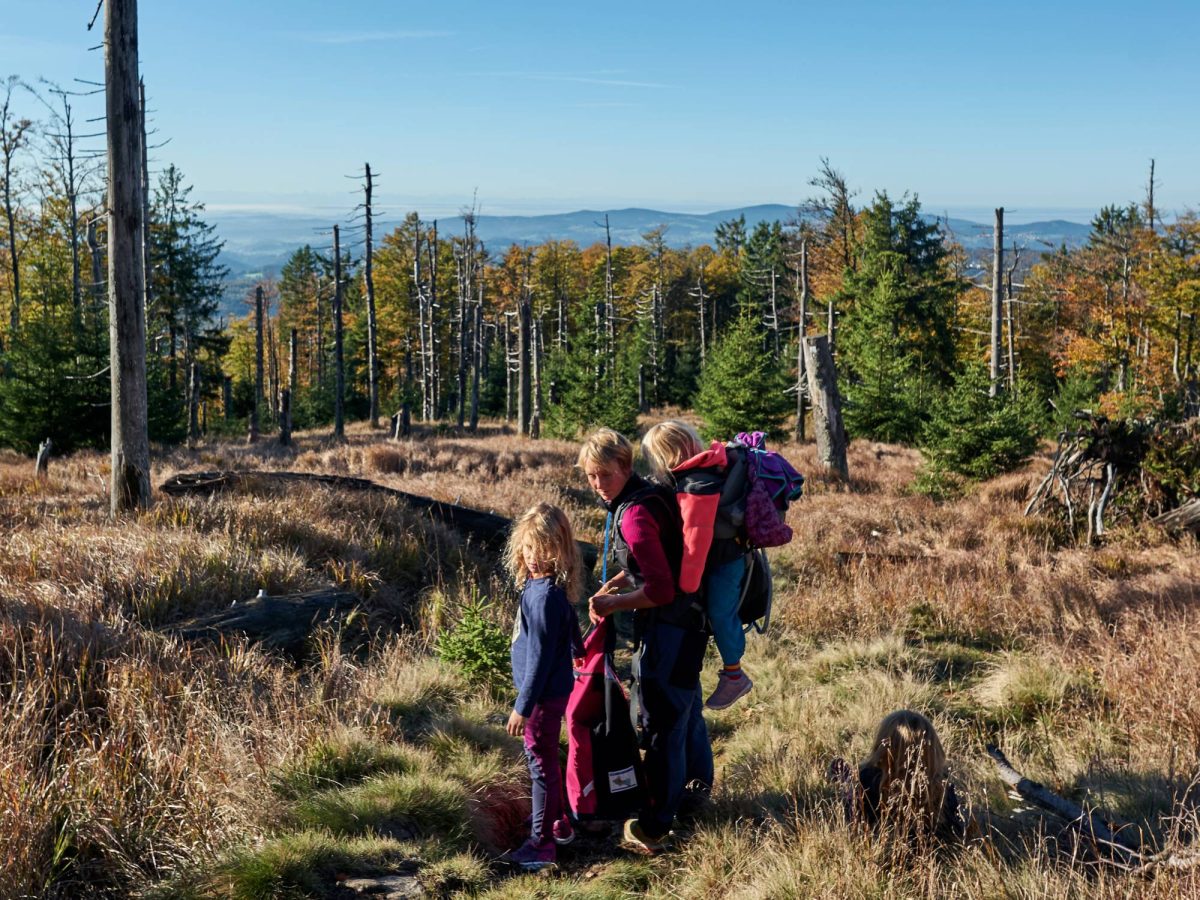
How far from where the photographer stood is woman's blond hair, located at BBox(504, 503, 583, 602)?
3646mm

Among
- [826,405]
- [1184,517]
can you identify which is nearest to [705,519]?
[1184,517]

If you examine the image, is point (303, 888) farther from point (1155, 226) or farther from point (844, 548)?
point (1155, 226)

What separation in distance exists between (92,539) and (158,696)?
3.43 m

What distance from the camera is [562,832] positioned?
3818 millimetres

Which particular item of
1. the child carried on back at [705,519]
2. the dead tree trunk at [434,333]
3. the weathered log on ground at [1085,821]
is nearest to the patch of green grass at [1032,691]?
the weathered log on ground at [1085,821]

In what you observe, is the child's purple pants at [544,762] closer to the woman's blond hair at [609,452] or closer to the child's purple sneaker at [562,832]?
the child's purple sneaker at [562,832]

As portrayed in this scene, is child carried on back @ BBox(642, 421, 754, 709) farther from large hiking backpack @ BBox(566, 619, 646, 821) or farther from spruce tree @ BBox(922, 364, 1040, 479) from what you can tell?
spruce tree @ BBox(922, 364, 1040, 479)

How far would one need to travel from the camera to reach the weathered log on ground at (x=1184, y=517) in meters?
9.68

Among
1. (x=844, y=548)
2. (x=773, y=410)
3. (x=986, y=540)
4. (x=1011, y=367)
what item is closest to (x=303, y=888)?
(x=844, y=548)

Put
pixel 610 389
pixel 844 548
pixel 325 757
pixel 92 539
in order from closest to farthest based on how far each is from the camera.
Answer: pixel 325 757, pixel 92 539, pixel 844 548, pixel 610 389

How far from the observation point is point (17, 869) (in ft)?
9.84

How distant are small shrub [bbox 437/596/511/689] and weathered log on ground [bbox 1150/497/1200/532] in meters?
8.42

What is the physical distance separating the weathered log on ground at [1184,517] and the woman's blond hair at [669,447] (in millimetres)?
8748

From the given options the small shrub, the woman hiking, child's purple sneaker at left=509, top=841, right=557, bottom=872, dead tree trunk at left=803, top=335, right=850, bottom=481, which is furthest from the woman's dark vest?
dead tree trunk at left=803, top=335, right=850, bottom=481
